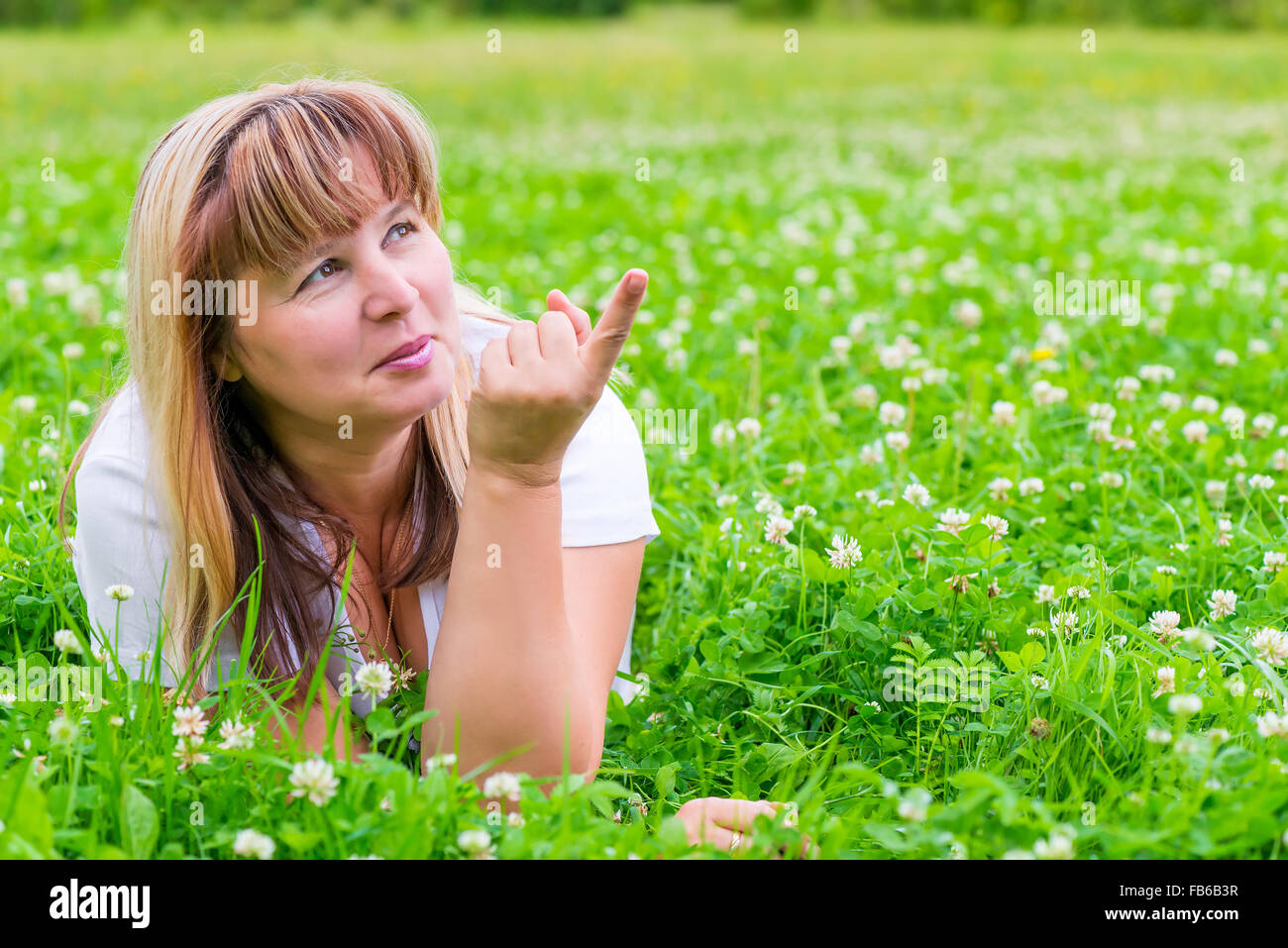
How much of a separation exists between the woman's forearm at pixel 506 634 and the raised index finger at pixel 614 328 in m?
0.24

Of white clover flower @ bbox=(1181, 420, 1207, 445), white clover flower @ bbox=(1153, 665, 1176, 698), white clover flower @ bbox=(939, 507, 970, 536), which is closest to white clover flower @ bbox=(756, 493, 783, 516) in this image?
white clover flower @ bbox=(939, 507, 970, 536)

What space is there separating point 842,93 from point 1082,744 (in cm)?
1630

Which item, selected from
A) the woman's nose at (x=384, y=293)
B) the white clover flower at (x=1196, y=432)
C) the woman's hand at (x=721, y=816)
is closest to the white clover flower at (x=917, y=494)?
the white clover flower at (x=1196, y=432)

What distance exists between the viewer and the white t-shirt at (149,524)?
92.1 inches

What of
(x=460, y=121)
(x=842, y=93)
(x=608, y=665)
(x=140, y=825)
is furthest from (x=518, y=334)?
(x=842, y=93)

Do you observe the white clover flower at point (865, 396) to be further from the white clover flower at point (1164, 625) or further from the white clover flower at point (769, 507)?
the white clover flower at point (1164, 625)

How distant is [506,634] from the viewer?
2.11 meters

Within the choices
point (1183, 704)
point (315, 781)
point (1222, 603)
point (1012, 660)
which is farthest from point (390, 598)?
point (1222, 603)

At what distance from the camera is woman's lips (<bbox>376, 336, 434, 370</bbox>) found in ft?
7.24

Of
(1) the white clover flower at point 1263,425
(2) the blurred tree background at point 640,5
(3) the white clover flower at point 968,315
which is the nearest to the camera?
(1) the white clover flower at point 1263,425

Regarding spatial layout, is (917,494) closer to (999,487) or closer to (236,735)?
(999,487)

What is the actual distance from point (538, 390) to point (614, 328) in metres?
0.15

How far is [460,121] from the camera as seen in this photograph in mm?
14883

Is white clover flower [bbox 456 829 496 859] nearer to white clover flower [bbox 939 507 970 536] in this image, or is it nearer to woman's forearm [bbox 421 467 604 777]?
woman's forearm [bbox 421 467 604 777]
